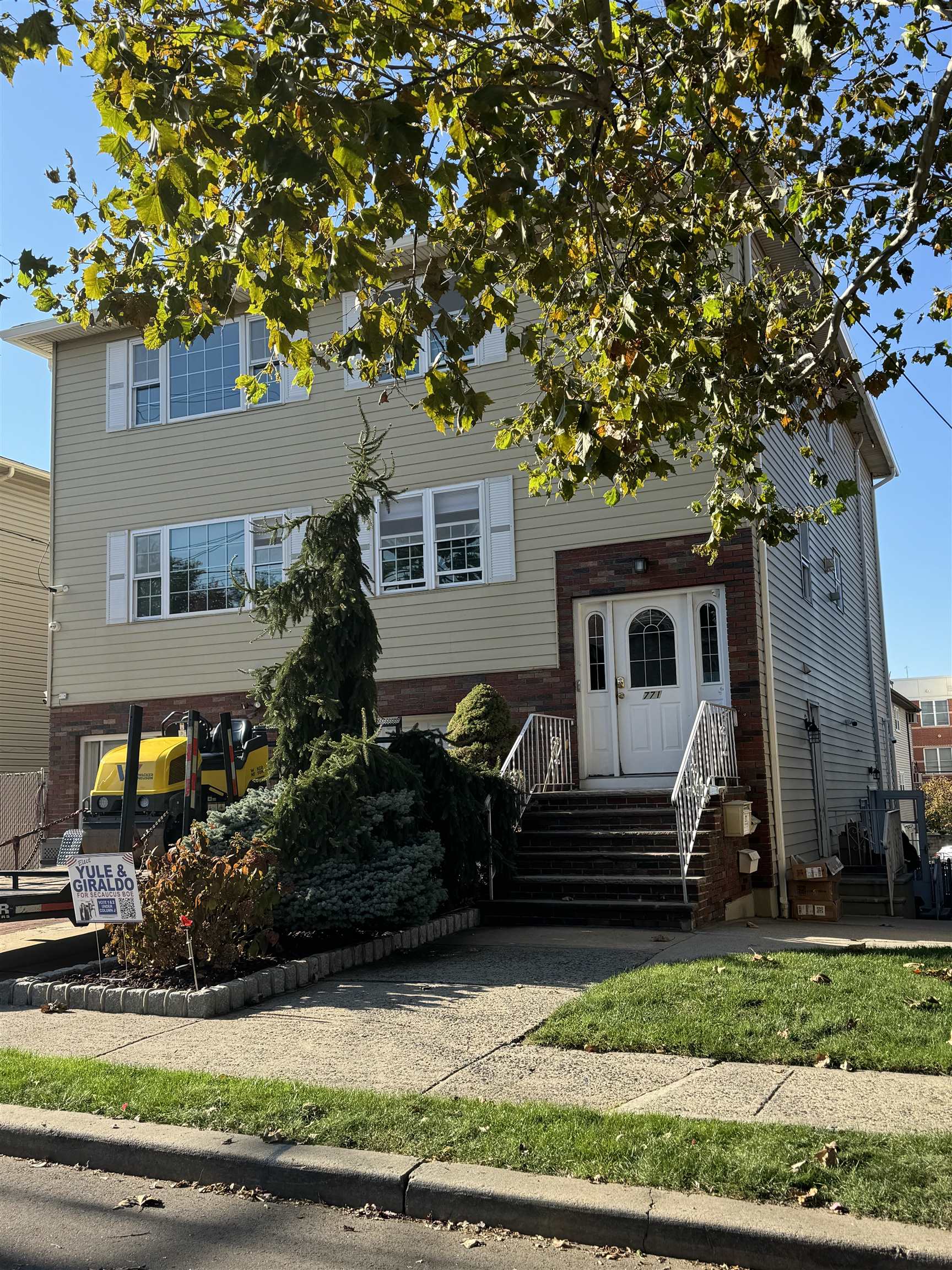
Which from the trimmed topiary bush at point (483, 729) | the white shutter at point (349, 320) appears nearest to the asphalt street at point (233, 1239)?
the trimmed topiary bush at point (483, 729)

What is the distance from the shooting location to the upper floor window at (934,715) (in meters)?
56.7

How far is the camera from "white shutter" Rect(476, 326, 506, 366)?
15016 mm

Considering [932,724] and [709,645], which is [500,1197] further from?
[932,724]

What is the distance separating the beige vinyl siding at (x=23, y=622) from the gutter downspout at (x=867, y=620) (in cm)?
1573

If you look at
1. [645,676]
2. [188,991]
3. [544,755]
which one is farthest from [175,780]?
[645,676]

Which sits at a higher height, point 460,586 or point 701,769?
point 460,586

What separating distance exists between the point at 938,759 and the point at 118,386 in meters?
47.7

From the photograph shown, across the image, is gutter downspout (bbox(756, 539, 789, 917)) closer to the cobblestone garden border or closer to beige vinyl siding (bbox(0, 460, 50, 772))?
the cobblestone garden border

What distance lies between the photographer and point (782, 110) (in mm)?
8289

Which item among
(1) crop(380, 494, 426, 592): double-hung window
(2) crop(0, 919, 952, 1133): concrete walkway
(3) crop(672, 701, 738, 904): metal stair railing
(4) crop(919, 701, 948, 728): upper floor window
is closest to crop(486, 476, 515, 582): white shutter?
(1) crop(380, 494, 426, 592): double-hung window

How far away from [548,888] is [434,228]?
6472mm

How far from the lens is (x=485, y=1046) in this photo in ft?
20.7

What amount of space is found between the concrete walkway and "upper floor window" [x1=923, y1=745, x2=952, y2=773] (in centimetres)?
4858

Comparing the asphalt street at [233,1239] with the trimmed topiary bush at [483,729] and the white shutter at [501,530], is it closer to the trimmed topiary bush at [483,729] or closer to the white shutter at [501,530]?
the trimmed topiary bush at [483,729]
